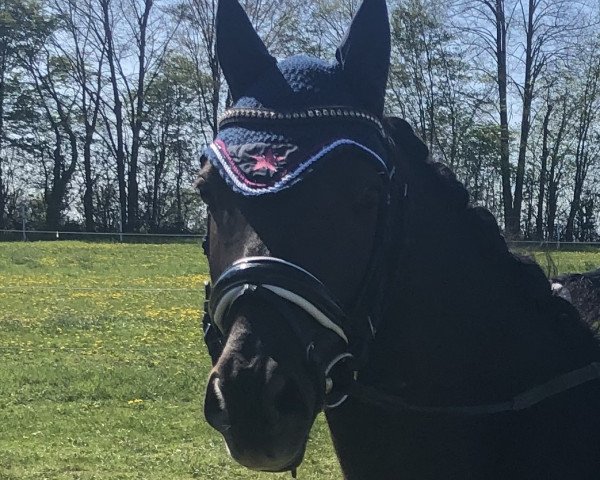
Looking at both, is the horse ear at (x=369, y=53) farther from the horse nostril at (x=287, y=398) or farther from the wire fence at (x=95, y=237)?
the wire fence at (x=95, y=237)

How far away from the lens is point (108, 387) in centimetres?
862

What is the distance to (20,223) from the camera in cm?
3409

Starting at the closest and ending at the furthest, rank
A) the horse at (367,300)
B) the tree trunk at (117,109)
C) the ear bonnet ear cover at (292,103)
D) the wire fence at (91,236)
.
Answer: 1. the horse at (367,300)
2. the ear bonnet ear cover at (292,103)
3. the wire fence at (91,236)
4. the tree trunk at (117,109)

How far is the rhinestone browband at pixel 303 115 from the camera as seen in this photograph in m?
2.16

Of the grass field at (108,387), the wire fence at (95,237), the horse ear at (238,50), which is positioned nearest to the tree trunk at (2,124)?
the wire fence at (95,237)

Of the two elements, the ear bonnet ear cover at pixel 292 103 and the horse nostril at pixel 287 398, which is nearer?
the horse nostril at pixel 287 398

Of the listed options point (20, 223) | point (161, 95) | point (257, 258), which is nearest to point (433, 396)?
point (257, 258)

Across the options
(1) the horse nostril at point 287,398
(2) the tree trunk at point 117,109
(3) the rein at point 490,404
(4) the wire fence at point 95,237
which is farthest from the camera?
(2) the tree trunk at point 117,109

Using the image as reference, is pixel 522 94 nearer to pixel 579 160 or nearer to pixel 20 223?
pixel 579 160

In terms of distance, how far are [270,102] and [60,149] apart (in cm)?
3722

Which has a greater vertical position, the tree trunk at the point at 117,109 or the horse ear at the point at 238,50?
the tree trunk at the point at 117,109

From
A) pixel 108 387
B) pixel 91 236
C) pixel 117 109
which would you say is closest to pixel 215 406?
pixel 108 387

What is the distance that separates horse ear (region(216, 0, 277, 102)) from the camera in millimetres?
2393

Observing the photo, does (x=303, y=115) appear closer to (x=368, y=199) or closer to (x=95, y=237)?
(x=368, y=199)
